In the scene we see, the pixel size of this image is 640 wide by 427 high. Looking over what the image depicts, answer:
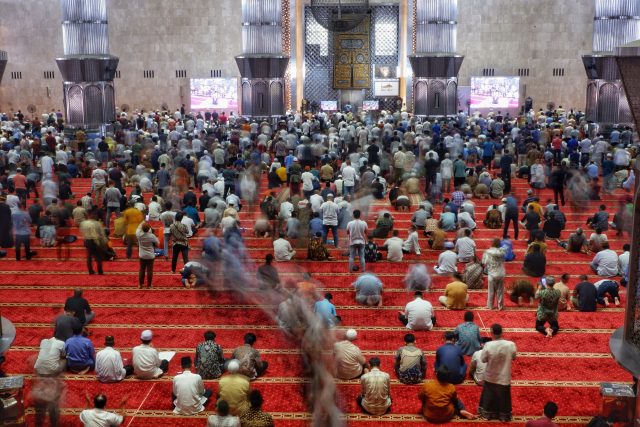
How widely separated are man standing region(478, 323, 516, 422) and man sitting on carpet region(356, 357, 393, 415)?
32.9 inches

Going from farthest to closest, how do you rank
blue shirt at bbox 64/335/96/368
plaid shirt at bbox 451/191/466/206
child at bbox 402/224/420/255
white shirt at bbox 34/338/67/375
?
A: plaid shirt at bbox 451/191/466/206 < child at bbox 402/224/420/255 < blue shirt at bbox 64/335/96/368 < white shirt at bbox 34/338/67/375

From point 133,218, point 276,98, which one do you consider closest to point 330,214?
point 133,218

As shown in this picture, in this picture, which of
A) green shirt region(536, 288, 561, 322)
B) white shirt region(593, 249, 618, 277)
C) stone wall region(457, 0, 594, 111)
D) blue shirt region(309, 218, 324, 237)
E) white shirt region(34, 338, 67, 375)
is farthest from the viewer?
stone wall region(457, 0, 594, 111)

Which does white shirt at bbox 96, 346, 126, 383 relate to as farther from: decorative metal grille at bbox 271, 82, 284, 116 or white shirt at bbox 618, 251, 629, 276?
decorative metal grille at bbox 271, 82, 284, 116

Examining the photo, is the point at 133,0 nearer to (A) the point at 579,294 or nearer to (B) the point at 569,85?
(B) the point at 569,85

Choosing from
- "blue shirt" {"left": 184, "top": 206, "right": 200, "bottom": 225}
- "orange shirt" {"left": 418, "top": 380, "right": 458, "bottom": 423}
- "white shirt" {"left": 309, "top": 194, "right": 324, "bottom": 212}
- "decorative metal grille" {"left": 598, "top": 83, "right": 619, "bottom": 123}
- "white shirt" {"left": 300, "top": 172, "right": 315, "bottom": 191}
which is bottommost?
"orange shirt" {"left": 418, "top": 380, "right": 458, "bottom": 423}

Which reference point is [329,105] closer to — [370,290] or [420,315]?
[370,290]

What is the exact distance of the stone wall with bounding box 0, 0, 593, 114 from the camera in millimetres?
28688

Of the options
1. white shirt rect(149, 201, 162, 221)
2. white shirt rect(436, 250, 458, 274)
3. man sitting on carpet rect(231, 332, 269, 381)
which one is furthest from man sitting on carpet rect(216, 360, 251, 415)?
white shirt rect(149, 201, 162, 221)

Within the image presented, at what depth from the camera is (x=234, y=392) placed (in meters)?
6.16

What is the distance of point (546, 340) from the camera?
7.93 meters

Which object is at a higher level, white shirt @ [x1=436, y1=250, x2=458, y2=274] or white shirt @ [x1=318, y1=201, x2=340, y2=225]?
white shirt @ [x1=318, y1=201, x2=340, y2=225]

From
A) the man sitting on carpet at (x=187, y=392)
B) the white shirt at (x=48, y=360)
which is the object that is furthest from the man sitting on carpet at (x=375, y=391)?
the white shirt at (x=48, y=360)

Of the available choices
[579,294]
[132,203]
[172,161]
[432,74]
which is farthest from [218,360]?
[432,74]
